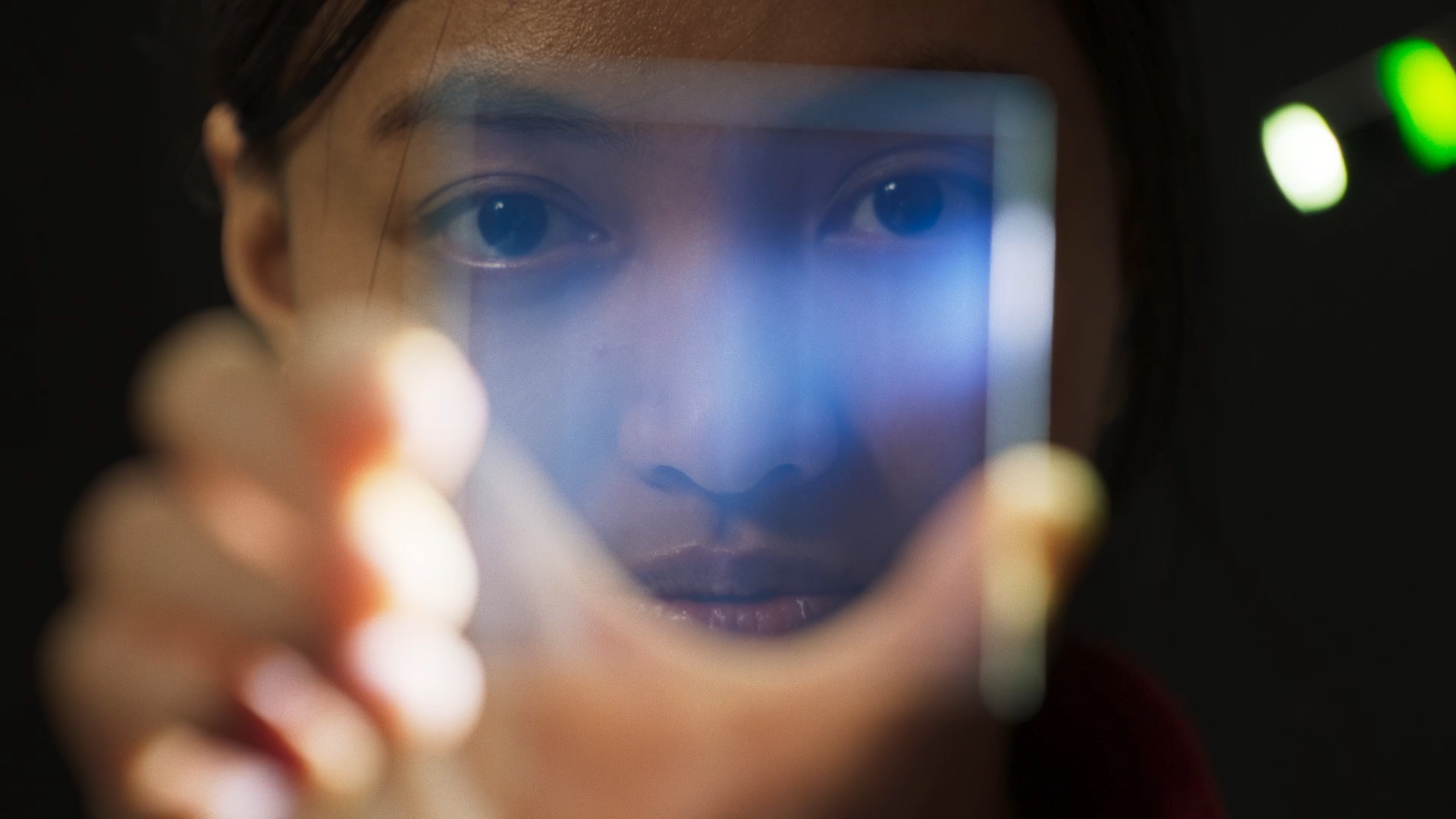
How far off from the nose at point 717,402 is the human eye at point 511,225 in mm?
33

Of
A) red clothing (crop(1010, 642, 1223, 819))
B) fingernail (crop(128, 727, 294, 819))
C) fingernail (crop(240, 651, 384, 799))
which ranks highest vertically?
red clothing (crop(1010, 642, 1223, 819))

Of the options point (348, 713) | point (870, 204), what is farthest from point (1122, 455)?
point (348, 713)

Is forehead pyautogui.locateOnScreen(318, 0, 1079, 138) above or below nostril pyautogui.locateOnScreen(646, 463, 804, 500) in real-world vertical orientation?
above

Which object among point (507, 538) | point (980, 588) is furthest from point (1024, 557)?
point (507, 538)

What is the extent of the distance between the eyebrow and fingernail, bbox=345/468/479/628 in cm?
12

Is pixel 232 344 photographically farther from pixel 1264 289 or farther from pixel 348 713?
pixel 1264 289

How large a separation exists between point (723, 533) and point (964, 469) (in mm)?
73

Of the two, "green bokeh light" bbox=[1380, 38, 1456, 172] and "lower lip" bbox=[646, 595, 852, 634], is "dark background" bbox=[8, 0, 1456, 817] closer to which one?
"green bokeh light" bbox=[1380, 38, 1456, 172]

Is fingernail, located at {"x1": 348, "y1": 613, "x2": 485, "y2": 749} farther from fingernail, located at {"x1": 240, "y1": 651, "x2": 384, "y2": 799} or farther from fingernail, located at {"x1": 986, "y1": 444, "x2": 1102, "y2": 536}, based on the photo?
fingernail, located at {"x1": 986, "y1": 444, "x2": 1102, "y2": 536}

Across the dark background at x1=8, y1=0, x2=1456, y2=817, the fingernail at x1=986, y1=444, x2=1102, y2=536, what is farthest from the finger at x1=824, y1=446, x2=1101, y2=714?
the dark background at x1=8, y1=0, x2=1456, y2=817

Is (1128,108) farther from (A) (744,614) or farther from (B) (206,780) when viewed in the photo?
(B) (206,780)

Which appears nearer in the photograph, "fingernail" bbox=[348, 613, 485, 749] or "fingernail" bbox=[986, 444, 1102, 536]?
"fingernail" bbox=[348, 613, 485, 749]

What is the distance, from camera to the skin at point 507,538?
24 centimetres

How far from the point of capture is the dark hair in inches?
14.5
